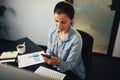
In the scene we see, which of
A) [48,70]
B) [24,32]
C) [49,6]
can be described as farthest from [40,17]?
[48,70]

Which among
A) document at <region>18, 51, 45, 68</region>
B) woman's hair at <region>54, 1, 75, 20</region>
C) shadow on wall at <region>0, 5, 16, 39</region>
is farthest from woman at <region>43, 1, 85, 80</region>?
shadow on wall at <region>0, 5, 16, 39</region>

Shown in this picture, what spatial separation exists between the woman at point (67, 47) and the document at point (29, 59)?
0.11m

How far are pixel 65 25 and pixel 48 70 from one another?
414 millimetres

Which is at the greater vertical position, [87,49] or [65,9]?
[65,9]

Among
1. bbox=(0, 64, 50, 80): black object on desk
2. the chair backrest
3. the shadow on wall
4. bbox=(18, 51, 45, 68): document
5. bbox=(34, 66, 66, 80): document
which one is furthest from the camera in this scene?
the shadow on wall

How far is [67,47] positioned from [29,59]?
0.35 meters

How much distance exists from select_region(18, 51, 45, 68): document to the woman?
0.11 metres

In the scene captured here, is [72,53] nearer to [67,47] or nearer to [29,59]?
[67,47]

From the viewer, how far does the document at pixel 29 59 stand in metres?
1.34

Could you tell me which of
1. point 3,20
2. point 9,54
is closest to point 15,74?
point 9,54

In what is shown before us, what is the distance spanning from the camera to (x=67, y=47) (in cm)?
141

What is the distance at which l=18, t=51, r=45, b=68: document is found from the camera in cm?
134

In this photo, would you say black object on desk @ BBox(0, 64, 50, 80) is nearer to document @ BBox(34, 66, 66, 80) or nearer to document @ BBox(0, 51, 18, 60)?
document @ BBox(34, 66, 66, 80)

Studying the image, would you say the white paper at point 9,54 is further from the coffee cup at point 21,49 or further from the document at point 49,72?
the document at point 49,72
